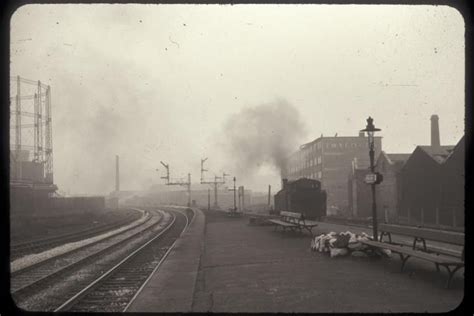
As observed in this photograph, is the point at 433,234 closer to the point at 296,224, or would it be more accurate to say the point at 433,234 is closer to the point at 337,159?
the point at 296,224

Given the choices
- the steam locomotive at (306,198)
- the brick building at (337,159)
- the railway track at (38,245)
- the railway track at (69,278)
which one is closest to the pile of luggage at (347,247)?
the railway track at (69,278)

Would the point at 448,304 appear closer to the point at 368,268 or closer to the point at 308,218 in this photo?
the point at 368,268

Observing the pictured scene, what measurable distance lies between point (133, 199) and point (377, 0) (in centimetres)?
11881

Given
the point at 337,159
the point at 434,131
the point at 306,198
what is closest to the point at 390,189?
the point at 434,131

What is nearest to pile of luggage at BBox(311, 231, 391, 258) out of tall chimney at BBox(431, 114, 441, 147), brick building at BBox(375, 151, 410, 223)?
brick building at BBox(375, 151, 410, 223)

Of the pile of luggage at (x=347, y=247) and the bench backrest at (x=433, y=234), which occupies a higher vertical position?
the bench backrest at (x=433, y=234)

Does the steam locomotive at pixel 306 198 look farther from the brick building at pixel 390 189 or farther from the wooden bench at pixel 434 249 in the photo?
the wooden bench at pixel 434 249

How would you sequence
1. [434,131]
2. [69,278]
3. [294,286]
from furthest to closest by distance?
1. [434,131]
2. [69,278]
3. [294,286]

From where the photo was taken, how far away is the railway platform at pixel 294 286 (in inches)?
250

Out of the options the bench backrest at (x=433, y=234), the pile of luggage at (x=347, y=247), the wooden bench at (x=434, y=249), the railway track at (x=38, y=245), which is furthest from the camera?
the railway track at (x=38, y=245)

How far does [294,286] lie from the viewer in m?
7.61

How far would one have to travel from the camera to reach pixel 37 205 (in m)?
38.6

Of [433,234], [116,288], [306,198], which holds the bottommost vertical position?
[116,288]

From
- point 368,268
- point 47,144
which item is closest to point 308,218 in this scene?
point 368,268
